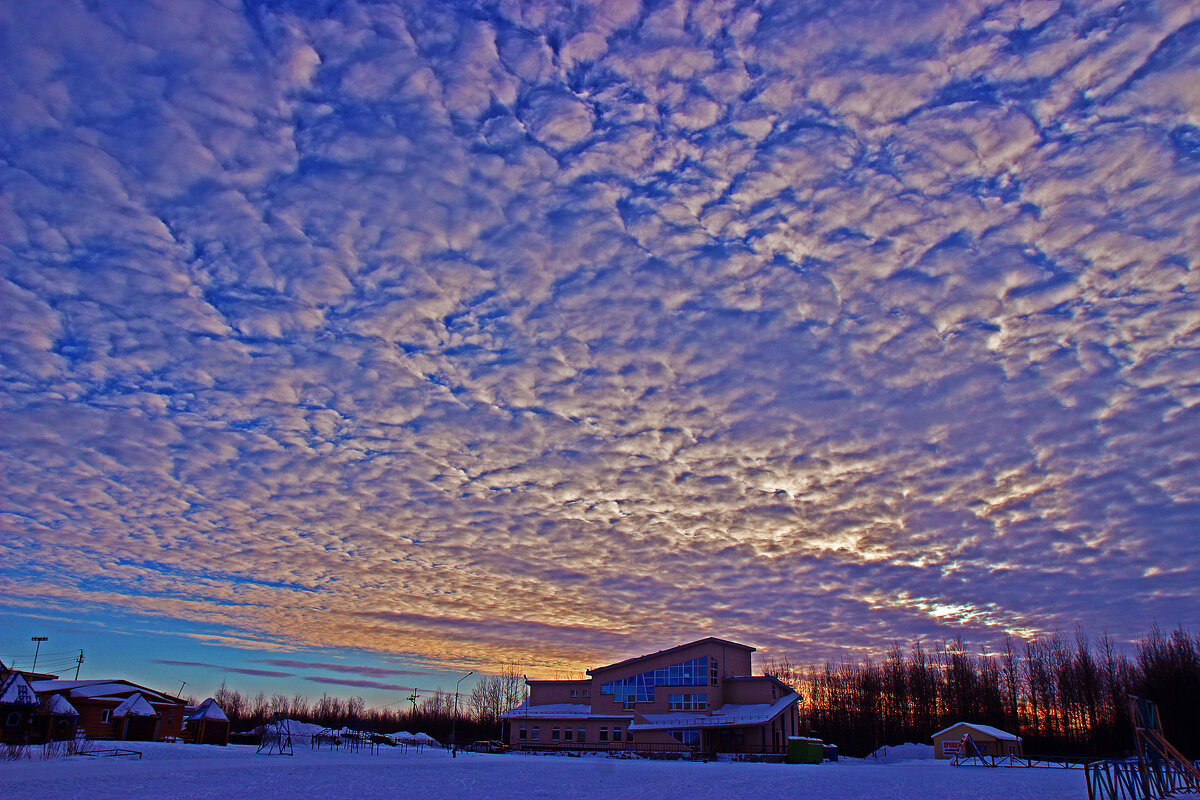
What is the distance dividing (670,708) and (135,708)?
44964 millimetres

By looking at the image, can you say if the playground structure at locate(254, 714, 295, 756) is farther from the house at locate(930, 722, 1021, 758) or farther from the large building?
the house at locate(930, 722, 1021, 758)

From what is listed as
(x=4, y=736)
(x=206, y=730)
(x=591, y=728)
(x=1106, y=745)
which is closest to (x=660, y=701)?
(x=591, y=728)

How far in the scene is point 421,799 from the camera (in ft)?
68.4

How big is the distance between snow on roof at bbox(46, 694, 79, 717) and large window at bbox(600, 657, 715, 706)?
145 feet

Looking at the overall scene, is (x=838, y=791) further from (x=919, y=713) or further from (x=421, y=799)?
(x=919, y=713)

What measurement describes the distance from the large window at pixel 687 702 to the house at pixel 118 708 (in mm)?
43328

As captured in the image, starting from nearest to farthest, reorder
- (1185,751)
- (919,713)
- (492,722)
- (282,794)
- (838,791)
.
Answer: (282,794), (838,791), (1185,751), (919,713), (492,722)

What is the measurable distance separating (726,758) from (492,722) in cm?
7370

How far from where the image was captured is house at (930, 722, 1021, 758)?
6488 cm

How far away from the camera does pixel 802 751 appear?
58.7m

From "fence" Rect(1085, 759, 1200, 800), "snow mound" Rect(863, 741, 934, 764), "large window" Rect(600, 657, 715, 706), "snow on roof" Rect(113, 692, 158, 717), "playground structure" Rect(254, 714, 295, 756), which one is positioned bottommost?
"snow mound" Rect(863, 741, 934, 764)

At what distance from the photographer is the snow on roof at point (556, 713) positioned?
74.2 metres

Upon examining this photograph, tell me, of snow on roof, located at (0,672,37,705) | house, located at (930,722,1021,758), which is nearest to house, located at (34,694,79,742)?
snow on roof, located at (0,672,37,705)

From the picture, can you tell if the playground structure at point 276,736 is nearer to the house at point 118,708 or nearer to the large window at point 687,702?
the house at point 118,708
